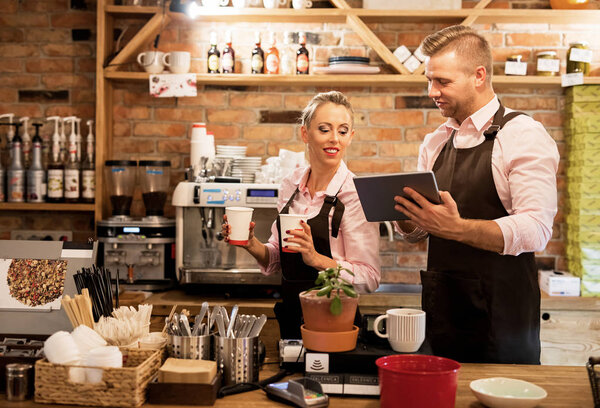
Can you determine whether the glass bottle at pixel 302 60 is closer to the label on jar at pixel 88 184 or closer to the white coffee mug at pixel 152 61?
the white coffee mug at pixel 152 61

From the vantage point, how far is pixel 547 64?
143 inches

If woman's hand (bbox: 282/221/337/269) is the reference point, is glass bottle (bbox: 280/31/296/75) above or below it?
above

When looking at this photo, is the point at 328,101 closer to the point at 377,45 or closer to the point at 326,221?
the point at 326,221

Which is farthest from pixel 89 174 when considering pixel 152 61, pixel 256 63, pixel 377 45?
pixel 377 45

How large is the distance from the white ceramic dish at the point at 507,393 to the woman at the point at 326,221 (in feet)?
2.40

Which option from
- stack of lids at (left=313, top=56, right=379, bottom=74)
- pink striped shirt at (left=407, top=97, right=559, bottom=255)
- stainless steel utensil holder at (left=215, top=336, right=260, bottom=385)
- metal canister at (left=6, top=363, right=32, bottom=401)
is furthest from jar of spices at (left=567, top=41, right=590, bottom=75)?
metal canister at (left=6, top=363, right=32, bottom=401)

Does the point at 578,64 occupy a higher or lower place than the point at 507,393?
higher

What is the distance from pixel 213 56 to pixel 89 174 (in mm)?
930

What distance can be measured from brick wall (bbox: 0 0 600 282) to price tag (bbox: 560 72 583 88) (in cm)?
22

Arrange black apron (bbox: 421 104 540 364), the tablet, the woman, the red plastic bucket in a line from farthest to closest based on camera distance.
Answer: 1. the woman
2. black apron (bbox: 421 104 540 364)
3. the tablet
4. the red plastic bucket

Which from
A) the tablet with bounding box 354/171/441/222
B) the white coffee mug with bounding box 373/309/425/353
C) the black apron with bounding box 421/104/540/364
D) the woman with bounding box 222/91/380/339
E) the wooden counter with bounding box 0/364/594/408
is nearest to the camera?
the wooden counter with bounding box 0/364/594/408

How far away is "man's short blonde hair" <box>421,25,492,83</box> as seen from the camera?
7.07ft

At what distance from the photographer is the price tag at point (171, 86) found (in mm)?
3633

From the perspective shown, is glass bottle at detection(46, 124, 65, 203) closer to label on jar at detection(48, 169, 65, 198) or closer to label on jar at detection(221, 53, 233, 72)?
label on jar at detection(48, 169, 65, 198)
